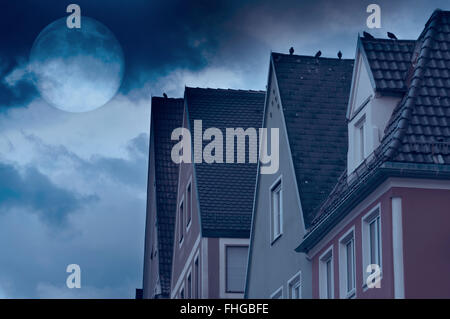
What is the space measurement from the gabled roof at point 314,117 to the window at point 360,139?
8.43 feet

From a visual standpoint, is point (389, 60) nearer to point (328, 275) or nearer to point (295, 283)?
point (328, 275)

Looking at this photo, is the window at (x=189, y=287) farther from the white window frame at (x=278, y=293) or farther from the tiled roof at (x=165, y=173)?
the white window frame at (x=278, y=293)

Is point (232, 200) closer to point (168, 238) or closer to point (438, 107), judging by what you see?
point (168, 238)

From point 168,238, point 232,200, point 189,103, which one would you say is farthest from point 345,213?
point 168,238

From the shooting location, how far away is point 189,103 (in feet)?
143

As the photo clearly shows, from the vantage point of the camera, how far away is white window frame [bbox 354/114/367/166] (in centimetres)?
2783

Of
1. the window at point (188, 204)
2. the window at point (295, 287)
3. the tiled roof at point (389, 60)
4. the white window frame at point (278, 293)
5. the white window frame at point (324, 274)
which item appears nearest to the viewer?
the tiled roof at point (389, 60)

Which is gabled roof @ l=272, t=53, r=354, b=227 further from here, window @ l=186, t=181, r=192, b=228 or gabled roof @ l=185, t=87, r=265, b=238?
window @ l=186, t=181, r=192, b=228

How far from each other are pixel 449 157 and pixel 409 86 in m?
2.66

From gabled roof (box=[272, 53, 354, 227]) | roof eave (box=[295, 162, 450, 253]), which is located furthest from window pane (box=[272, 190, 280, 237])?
roof eave (box=[295, 162, 450, 253])

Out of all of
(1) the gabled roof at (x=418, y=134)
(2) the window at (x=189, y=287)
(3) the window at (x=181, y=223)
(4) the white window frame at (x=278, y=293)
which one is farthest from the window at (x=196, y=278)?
(1) the gabled roof at (x=418, y=134)

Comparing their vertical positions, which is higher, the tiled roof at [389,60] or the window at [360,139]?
the tiled roof at [389,60]

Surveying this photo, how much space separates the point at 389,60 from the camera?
28609 mm

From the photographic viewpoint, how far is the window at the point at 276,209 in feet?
109
